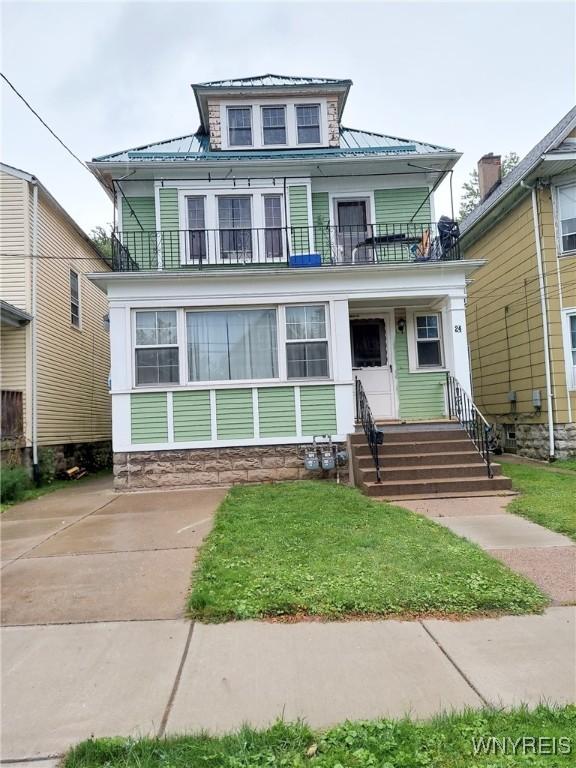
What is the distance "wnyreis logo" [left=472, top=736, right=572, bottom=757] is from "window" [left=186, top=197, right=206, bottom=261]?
958 cm

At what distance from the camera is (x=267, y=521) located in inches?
230

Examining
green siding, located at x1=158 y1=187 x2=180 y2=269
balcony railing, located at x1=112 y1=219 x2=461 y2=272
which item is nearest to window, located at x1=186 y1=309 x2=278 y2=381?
balcony railing, located at x1=112 y1=219 x2=461 y2=272

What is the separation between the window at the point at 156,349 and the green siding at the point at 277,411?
5.59ft

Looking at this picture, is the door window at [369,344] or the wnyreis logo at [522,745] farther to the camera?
the door window at [369,344]

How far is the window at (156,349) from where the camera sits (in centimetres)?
944

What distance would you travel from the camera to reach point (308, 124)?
11.7 m

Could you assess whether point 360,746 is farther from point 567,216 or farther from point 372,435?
point 567,216

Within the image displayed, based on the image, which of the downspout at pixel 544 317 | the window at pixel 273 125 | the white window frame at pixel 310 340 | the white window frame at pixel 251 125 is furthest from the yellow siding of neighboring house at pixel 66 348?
the downspout at pixel 544 317

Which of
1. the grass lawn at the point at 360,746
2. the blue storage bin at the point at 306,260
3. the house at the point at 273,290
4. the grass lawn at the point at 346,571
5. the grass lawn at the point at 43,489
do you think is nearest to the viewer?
the grass lawn at the point at 360,746

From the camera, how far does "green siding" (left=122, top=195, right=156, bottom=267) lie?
421 inches

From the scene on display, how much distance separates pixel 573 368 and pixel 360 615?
9.46 meters

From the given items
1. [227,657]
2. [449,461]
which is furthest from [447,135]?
[227,657]

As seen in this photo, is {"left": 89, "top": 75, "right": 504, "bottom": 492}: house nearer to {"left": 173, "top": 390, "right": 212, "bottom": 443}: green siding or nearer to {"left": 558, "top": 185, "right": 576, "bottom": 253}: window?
{"left": 173, "top": 390, "right": 212, "bottom": 443}: green siding

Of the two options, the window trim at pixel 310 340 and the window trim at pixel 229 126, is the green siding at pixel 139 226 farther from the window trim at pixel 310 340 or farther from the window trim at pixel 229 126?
Result: the window trim at pixel 310 340
